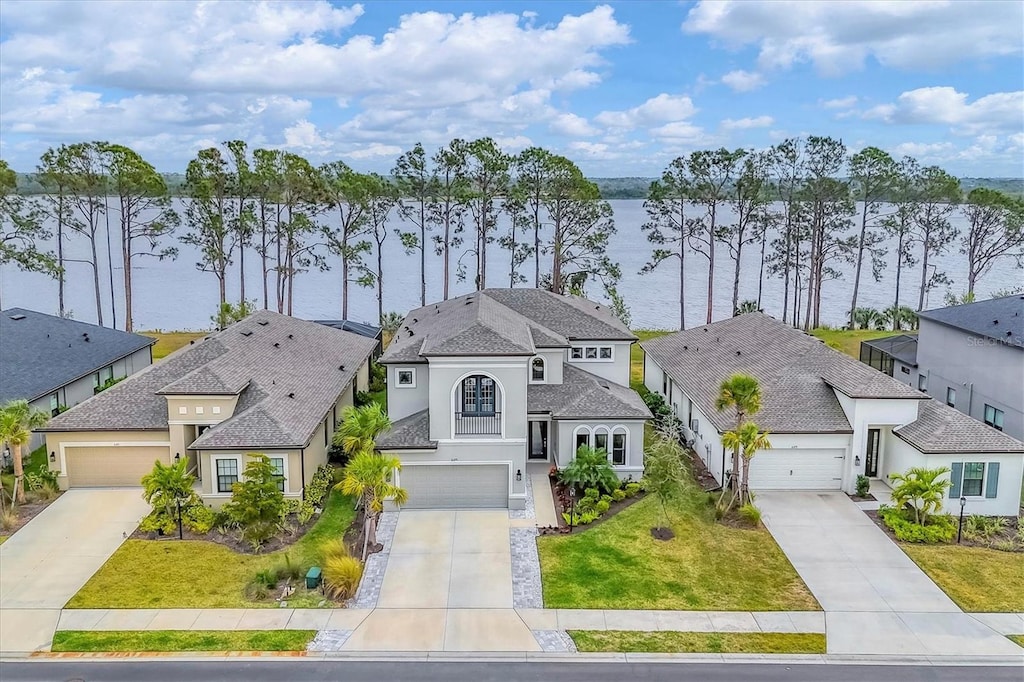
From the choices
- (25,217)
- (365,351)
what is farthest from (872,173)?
(25,217)

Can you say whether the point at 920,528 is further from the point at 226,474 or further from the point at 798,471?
the point at 226,474

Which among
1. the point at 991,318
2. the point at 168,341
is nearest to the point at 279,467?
the point at 991,318

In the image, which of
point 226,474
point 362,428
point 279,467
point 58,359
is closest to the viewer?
point 362,428

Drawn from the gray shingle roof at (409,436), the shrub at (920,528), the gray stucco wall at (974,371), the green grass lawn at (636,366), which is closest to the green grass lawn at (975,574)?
the shrub at (920,528)

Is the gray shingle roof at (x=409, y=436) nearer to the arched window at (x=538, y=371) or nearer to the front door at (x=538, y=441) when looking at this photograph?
the front door at (x=538, y=441)

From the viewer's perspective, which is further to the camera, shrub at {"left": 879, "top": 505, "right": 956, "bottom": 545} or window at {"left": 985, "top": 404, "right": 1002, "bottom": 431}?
window at {"left": 985, "top": 404, "right": 1002, "bottom": 431}

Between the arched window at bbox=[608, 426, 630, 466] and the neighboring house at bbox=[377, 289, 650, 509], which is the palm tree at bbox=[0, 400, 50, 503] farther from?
the arched window at bbox=[608, 426, 630, 466]

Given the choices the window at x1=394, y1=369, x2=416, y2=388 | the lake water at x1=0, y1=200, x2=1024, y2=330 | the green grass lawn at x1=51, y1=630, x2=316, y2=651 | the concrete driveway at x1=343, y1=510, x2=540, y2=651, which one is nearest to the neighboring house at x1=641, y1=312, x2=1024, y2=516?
the concrete driveway at x1=343, y1=510, x2=540, y2=651
